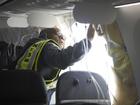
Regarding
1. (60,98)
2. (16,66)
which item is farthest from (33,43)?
(60,98)

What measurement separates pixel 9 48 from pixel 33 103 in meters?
0.54

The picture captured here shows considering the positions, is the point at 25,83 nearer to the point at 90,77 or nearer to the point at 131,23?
the point at 90,77

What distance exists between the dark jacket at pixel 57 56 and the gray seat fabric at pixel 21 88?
96mm

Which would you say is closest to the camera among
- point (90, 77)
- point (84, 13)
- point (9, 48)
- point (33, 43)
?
point (84, 13)

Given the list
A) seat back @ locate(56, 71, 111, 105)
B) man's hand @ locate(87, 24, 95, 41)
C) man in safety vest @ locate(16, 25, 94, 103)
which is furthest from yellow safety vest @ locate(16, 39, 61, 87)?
man's hand @ locate(87, 24, 95, 41)

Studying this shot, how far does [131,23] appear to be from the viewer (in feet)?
3.92

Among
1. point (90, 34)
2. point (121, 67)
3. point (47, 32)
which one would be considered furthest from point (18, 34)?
point (121, 67)

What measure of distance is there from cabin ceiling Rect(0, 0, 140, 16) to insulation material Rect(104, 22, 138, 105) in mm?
140

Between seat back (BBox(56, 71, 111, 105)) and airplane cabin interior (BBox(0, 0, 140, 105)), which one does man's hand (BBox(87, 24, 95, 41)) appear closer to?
airplane cabin interior (BBox(0, 0, 140, 105))

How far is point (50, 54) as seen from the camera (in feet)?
4.60

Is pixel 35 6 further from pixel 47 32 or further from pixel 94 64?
pixel 94 64

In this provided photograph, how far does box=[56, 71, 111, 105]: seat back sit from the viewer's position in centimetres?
128

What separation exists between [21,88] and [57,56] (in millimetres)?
241

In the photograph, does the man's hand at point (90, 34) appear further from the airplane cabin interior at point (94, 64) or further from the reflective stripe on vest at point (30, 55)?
the reflective stripe on vest at point (30, 55)
